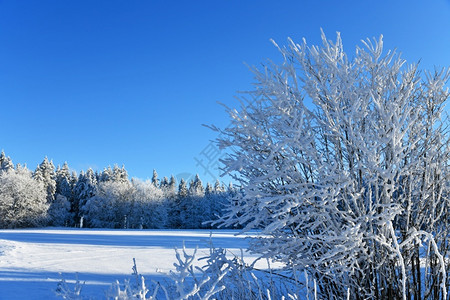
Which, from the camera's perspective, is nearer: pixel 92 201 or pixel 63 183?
pixel 92 201

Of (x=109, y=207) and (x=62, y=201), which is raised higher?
(x=62, y=201)

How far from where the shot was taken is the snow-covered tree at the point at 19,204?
33.3m

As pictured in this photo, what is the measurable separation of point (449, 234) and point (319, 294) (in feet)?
5.08

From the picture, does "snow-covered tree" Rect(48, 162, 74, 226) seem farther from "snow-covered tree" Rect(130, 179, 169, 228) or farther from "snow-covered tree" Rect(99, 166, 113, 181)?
"snow-covered tree" Rect(130, 179, 169, 228)

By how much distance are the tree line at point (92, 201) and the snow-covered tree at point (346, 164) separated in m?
26.5

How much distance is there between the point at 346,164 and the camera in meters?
3.04

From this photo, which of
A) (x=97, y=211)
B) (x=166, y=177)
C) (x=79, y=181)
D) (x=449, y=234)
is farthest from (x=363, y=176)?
(x=166, y=177)

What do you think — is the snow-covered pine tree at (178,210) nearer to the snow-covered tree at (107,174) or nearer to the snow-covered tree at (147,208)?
the snow-covered tree at (147,208)

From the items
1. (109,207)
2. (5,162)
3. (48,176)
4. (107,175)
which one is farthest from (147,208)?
(5,162)

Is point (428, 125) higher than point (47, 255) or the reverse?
higher

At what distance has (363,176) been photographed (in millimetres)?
2744

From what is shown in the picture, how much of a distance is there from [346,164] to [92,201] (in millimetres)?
44691

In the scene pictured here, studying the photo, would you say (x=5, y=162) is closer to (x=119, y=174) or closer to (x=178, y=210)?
(x=119, y=174)

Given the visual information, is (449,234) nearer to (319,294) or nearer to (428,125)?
(428,125)
